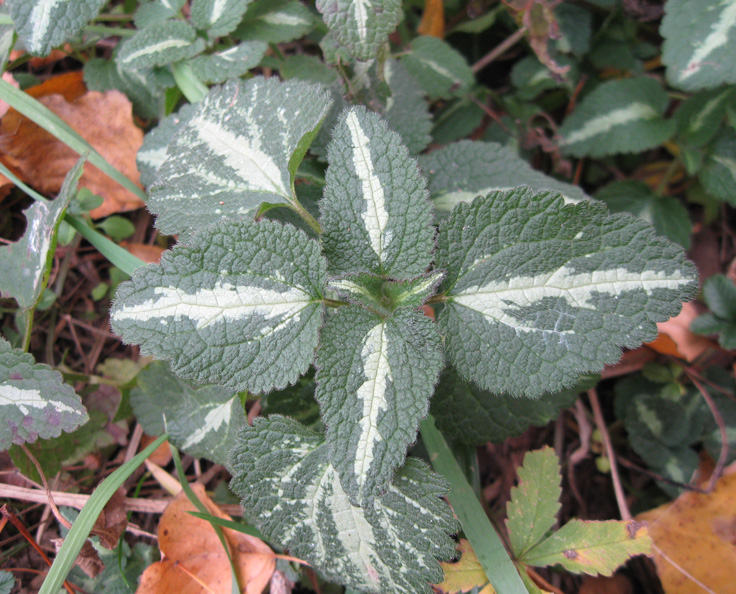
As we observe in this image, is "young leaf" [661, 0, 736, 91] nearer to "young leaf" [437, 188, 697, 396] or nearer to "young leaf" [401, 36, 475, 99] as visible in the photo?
"young leaf" [401, 36, 475, 99]

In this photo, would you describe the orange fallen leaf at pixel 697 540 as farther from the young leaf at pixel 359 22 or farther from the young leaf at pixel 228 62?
the young leaf at pixel 228 62

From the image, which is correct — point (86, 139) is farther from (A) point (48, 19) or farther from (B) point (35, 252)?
(B) point (35, 252)

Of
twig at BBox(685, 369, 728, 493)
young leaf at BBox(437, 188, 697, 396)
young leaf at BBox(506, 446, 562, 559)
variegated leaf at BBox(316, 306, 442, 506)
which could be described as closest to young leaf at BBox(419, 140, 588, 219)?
young leaf at BBox(437, 188, 697, 396)

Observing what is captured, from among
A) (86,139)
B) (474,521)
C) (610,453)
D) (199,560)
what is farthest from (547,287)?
(86,139)

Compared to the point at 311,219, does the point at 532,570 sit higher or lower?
lower

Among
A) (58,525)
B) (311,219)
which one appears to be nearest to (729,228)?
(311,219)

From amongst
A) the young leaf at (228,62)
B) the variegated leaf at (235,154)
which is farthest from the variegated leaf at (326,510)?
the young leaf at (228,62)

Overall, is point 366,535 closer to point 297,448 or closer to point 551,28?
point 297,448
